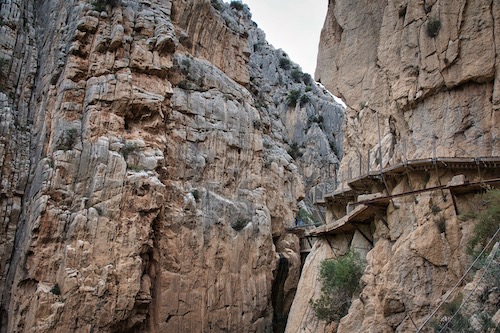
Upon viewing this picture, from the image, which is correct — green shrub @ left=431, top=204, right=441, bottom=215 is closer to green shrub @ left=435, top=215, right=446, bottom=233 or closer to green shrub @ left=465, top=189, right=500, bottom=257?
green shrub @ left=435, top=215, right=446, bottom=233

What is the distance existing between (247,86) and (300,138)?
15.1m

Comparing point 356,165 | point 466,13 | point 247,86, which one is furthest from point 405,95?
point 247,86

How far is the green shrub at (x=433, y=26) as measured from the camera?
787 inches

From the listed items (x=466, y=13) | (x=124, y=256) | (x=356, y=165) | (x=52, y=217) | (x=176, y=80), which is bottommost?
(x=124, y=256)

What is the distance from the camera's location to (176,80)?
3444 centimetres

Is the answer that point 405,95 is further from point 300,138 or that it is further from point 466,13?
point 300,138

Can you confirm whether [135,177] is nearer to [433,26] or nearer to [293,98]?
[433,26]

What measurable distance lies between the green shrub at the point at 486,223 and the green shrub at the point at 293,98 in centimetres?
4272

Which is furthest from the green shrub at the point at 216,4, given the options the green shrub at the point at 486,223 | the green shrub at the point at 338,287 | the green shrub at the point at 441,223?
the green shrub at the point at 486,223

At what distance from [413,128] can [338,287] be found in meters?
6.88

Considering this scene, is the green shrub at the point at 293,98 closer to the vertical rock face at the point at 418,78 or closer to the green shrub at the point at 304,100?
the green shrub at the point at 304,100

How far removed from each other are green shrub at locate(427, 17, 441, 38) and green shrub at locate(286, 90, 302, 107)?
3666 cm

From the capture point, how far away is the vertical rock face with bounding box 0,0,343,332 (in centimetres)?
2592

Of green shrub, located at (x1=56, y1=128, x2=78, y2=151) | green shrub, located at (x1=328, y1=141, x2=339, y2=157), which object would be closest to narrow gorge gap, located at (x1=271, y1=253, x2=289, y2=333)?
green shrub, located at (x1=56, y1=128, x2=78, y2=151)
